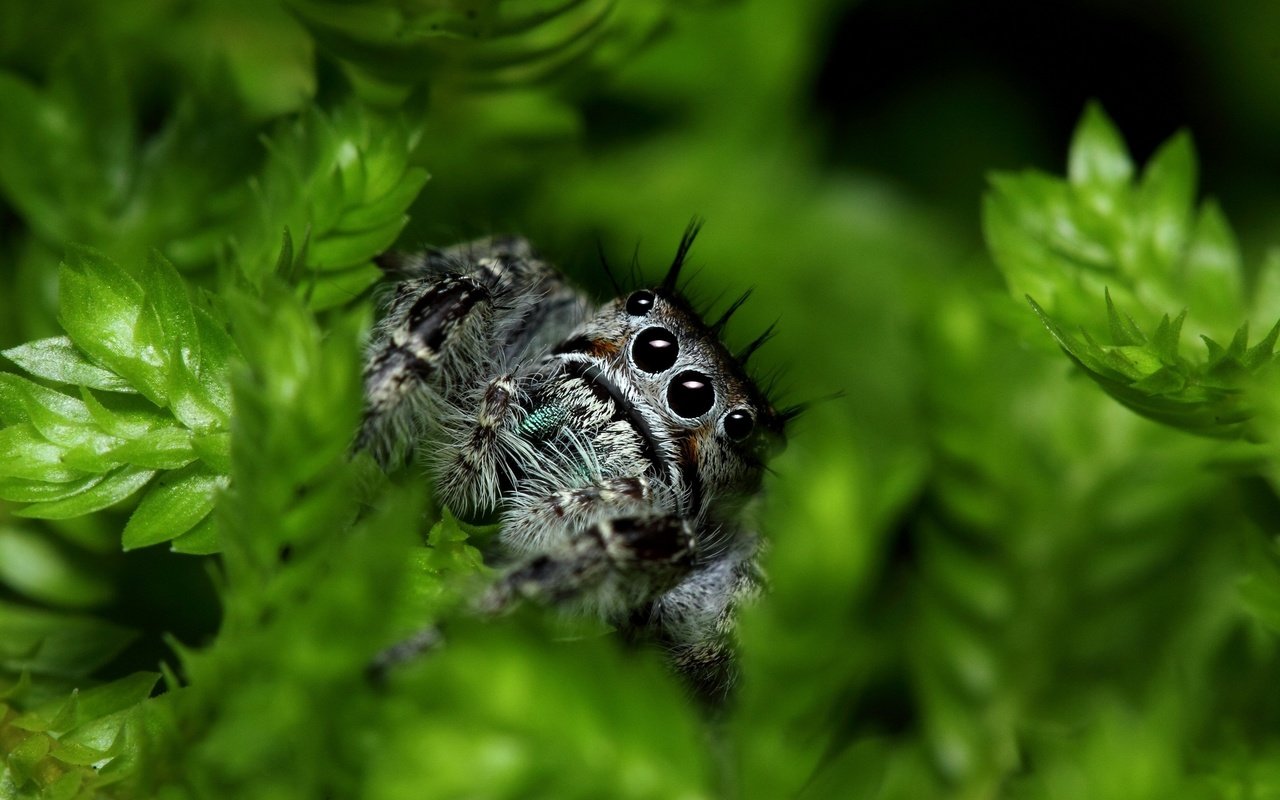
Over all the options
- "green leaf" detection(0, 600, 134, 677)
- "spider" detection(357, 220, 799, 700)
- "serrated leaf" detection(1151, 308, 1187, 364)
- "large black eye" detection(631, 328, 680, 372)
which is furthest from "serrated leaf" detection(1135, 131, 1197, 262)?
"green leaf" detection(0, 600, 134, 677)

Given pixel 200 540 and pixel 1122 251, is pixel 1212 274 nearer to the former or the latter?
pixel 1122 251

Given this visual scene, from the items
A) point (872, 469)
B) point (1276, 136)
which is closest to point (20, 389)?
point (872, 469)

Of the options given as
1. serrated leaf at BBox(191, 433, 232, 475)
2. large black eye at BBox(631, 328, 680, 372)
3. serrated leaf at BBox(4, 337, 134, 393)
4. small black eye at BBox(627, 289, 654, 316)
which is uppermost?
small black eye at BBox(627, 289, 654, 316)

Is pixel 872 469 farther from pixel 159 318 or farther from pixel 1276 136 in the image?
pixel 1276 136

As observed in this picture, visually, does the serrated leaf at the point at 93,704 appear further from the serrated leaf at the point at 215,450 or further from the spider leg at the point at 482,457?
the spider leg at the point at 482,457

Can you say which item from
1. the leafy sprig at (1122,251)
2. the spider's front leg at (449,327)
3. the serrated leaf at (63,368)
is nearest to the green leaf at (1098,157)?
the leafy sprig at (1122,251)

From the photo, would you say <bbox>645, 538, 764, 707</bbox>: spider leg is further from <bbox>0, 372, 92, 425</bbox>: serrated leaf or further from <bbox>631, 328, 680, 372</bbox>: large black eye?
<bbox>0, 372, 92, 425</bbox>: serrated leaf
